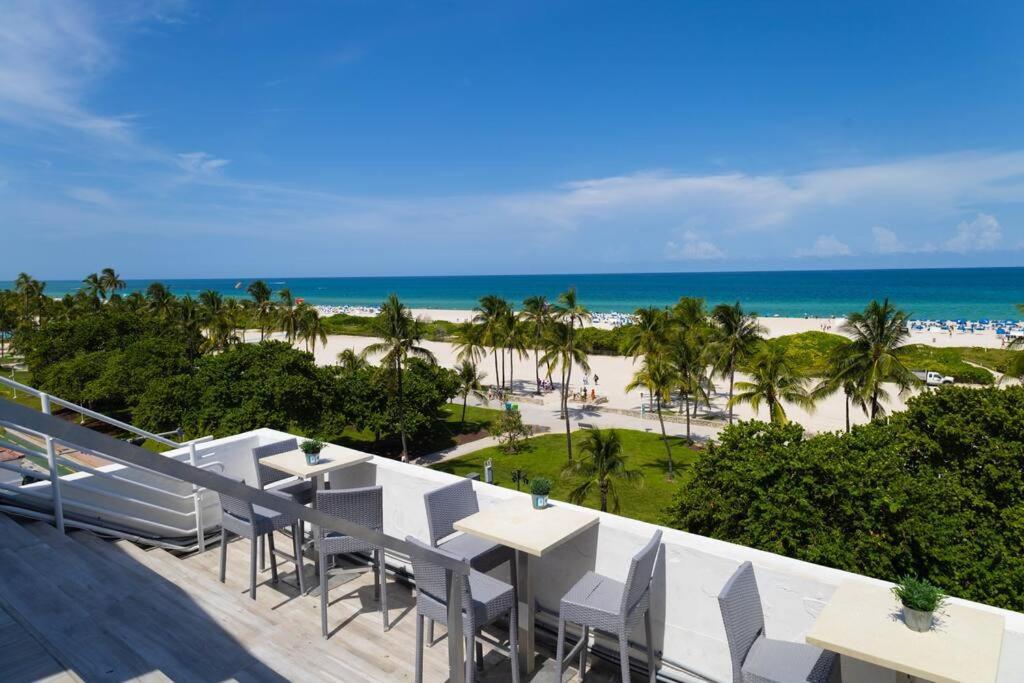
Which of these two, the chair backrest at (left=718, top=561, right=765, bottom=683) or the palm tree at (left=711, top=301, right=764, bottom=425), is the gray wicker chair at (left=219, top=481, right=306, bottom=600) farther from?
the palm tree at (left=711, top=301, right=764, bottom=425)

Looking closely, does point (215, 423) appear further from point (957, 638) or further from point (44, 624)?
point (957, 638)

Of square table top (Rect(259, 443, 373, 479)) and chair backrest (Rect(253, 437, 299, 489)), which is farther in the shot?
chair backrest (Rect(253, 437, 299, 489))

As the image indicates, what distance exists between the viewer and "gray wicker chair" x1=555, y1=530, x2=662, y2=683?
387cm

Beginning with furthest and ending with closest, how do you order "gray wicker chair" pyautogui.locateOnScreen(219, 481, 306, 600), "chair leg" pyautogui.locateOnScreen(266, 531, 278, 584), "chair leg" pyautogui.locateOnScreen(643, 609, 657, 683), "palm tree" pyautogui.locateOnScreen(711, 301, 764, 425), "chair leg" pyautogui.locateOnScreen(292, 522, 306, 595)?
"palm tree" pyautogui.locateOnScreen(711, 301, 764, 425) < "chair leg" pyautogui.locateOnScreen(266, 531, 278, 584) < "chair leg" pyautogui.locateOnScreen(292, 522, 306, 595) < "gray wicker chair" pyautogui.locateOnScreen(219, 481, 306, 600) < "chair leg" pyautogui.locateOnScreen(643, 609, 657, 683)

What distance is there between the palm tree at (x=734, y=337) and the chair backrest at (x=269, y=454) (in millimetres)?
25567

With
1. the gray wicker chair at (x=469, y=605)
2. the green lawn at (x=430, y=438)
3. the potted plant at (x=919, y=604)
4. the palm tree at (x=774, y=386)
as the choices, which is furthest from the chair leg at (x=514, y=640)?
the green lawn at (x=430, y=438)

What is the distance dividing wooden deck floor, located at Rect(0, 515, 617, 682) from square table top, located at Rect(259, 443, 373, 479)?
1.03 meters

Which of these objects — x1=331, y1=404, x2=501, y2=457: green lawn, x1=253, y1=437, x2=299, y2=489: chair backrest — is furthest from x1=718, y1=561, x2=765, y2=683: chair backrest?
x1=331, y1=404, x2=501, y2=457: green lawn

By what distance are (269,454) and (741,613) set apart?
506 centimetres

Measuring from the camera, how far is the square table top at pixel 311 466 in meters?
5.93

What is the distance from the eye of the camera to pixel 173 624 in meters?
4.38

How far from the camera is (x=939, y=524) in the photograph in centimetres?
643

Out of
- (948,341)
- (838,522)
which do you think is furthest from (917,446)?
A: (948,341)

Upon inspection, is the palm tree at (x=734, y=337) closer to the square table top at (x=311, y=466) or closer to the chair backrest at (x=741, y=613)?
the square table top at (x=311, y=466)
